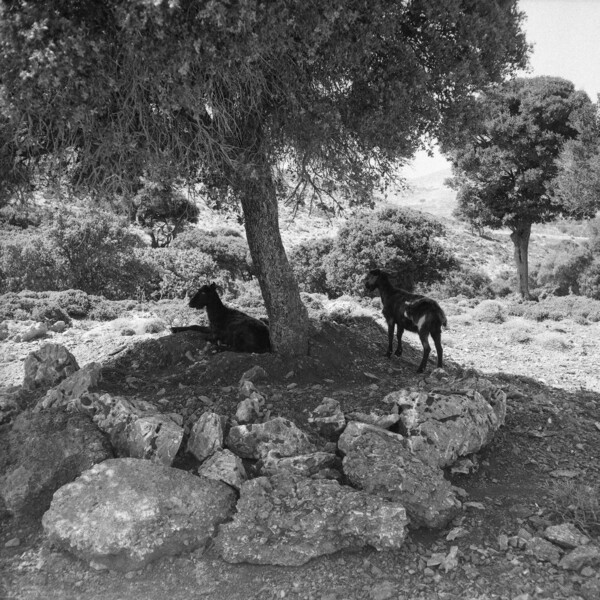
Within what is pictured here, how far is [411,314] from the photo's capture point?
11.6 m

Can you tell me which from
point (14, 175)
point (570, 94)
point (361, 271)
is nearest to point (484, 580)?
point (14, 175)

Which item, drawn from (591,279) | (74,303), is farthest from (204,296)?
(591,279)

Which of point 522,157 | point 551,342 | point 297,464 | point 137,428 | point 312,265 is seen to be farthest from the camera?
point 312,265

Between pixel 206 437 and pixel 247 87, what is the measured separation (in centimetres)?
505

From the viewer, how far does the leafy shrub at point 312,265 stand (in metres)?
36.3

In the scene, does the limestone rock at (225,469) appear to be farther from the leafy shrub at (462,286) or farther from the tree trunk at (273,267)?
the leafy shrub at (462,286)

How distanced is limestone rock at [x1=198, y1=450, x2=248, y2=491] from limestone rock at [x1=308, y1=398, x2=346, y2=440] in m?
1.33

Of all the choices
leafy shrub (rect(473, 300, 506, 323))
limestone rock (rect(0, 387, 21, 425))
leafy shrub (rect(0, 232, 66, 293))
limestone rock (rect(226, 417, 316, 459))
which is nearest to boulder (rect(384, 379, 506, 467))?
limestone rock (rect(226, 417, 316, 459))

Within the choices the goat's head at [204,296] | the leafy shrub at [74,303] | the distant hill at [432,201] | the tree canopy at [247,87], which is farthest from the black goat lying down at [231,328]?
the distant hill at [432,201]

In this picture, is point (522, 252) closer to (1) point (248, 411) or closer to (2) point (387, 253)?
(2) point (387, 253)

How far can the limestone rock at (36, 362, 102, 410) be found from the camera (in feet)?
26.2

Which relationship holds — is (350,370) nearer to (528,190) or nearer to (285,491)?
(285,491)

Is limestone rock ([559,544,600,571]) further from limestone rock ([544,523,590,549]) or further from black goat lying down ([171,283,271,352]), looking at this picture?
black goat lying down ([171,283,271,352])

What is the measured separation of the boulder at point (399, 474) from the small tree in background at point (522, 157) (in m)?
26.1
